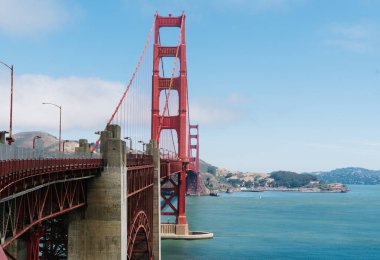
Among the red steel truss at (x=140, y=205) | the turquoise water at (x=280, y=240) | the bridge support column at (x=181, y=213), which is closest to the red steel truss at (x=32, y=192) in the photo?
the red steel truss at (x=140, y=205)

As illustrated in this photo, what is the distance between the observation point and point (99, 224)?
30656 millimetres


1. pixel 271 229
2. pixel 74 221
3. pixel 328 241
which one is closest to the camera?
pixel 74 221

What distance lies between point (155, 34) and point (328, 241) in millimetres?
44315

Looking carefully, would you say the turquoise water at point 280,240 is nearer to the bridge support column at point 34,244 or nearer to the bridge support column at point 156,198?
the bridge support column at point 156,198

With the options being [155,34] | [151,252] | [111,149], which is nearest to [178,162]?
[155,34]

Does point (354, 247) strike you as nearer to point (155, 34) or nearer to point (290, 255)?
point (290, 255)

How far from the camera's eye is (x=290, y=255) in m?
73.8

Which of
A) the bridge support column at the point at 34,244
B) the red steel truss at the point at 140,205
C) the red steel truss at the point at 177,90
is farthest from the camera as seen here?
the red steel truss at the point at 177,90

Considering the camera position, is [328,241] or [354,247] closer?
[354,247]

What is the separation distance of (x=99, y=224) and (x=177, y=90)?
5590 centimetres

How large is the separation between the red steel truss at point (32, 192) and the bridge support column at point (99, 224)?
2831 millimetres

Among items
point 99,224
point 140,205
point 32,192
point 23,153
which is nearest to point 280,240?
point 140,205

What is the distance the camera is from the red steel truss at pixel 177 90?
80.9 meters

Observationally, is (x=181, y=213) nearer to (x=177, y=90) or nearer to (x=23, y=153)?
(x=177, y=90)
